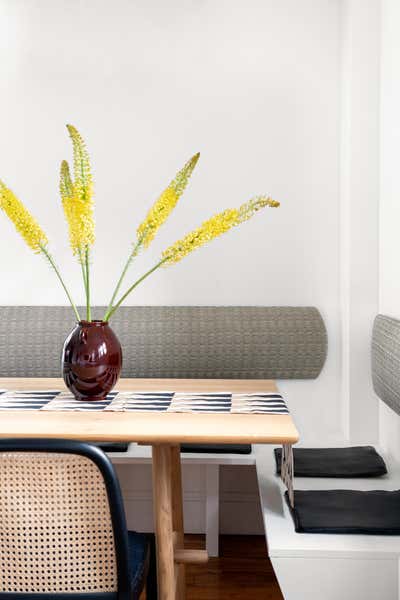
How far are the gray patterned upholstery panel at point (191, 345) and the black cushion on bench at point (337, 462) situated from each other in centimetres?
44

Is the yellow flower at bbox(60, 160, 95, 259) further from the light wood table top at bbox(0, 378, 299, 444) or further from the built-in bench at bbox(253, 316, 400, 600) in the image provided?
the built-in bench at bbox(253, 316, 400, 600)

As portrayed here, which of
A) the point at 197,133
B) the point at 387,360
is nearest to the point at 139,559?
the point at 387,360

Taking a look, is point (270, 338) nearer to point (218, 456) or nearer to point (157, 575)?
point (218, 456)

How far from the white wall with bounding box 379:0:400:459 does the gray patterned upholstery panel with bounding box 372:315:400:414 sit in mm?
82

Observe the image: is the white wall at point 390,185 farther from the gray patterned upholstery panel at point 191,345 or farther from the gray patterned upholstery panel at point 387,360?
the gray patterned upholstery panel at point 191,345

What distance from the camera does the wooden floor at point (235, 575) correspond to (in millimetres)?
2354

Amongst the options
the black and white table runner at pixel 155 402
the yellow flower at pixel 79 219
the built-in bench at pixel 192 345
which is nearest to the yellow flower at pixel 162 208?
the yellow flower at pixel 79 219

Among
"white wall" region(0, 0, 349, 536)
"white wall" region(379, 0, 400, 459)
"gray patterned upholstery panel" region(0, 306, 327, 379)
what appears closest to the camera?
"white wall" region(379, 0, 400, 459)

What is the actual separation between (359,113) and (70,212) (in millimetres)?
1498

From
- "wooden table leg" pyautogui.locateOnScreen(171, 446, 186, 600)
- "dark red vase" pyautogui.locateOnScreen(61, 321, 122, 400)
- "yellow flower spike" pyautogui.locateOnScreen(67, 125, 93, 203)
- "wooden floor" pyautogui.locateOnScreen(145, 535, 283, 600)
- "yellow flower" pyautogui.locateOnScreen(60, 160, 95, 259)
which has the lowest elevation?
"wooden floor" pyautogui.locateOnScreen(145, 535, 283, 600)

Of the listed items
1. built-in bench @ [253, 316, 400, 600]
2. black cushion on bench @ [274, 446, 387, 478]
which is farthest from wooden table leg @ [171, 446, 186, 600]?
built-in bench @ [253, 316, 400, 600]

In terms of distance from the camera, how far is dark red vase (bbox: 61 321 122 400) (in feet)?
5.95

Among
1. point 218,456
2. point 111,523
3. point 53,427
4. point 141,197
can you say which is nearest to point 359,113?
point 141,197

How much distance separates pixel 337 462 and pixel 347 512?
0.48 meters
